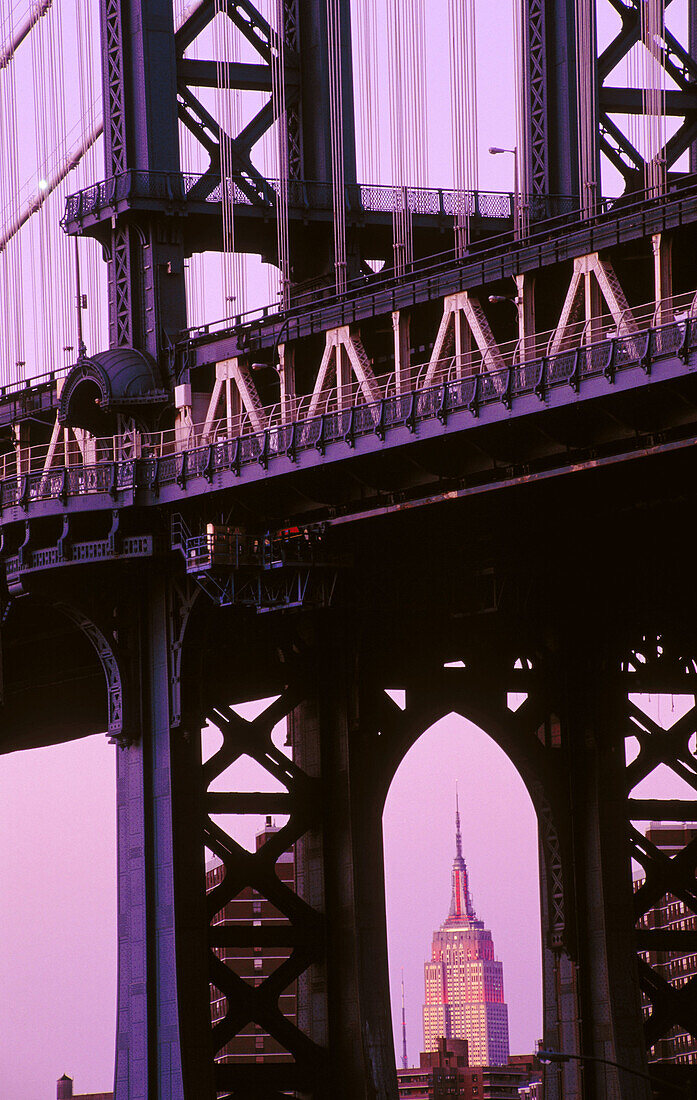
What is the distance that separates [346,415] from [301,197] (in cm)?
1754

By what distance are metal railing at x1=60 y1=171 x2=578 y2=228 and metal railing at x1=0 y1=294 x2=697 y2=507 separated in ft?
24.5

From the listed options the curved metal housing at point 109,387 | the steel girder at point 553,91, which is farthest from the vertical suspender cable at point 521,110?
the curved metal housing at point 109,387

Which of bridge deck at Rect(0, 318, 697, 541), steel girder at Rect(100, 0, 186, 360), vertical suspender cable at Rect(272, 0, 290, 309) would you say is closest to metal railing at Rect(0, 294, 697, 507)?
bridge deck at Rect(0, 318, 697, 541)

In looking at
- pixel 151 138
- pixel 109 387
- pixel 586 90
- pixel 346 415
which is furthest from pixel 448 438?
pixel 586 90

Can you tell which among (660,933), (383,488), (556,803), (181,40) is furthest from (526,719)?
(181,40)

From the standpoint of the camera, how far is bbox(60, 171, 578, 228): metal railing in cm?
8119

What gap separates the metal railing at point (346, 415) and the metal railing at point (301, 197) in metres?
7.47

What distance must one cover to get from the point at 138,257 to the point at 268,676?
15.0 meters

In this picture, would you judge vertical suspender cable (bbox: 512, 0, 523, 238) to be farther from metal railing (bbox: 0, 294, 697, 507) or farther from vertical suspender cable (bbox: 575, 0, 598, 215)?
metal railing (bbox: 0, 294, 697, 507)

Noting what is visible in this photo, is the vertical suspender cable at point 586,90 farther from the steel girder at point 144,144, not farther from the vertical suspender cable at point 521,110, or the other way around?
the steel girder at point 144,144

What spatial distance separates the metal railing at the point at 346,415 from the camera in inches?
2478

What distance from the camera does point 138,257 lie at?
269 feet

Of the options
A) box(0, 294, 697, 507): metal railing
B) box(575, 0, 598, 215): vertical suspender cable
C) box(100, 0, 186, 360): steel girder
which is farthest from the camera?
box(575, 0, 598, 215): vertical suspender cable

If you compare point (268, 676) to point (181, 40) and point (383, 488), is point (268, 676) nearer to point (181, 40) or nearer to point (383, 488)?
point (383, 488)
